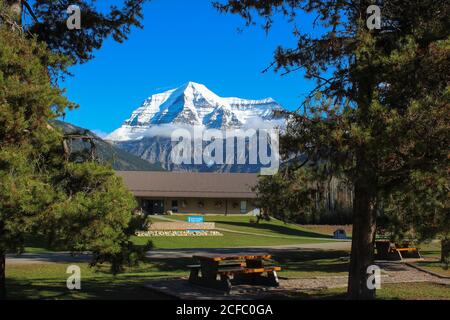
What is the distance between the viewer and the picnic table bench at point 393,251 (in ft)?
70.0

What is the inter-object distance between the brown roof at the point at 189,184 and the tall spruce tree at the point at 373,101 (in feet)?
141

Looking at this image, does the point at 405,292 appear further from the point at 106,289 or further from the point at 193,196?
the point at 193,196

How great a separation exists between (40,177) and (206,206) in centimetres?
4784

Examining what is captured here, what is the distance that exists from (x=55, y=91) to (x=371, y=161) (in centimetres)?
514

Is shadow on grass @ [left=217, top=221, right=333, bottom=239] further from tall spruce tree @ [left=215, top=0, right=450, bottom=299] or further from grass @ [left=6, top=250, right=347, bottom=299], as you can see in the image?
tall spruce tree @ [left=215, top=0, right=450, bottom=299]

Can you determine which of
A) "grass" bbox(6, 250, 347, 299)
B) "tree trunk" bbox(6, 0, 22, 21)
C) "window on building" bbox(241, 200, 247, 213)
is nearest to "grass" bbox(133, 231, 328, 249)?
"grass" bbox(6, 250, 347, 299)

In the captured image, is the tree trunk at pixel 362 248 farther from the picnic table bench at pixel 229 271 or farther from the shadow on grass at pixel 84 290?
the shadow on grass at pixel 84 290

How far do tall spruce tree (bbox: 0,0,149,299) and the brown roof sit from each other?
4483 centimetres

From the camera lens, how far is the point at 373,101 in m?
7.81

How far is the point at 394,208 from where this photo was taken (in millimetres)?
10773

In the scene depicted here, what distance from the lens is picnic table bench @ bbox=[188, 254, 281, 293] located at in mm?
12617

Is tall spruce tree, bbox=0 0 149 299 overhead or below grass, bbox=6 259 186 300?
overhead
